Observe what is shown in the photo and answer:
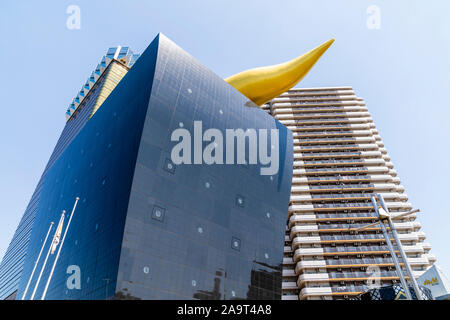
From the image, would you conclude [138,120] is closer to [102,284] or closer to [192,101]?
[192,101]

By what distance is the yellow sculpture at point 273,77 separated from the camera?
27.4 metres

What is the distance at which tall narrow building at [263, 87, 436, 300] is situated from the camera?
47.1m

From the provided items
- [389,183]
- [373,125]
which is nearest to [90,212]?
[389,183]

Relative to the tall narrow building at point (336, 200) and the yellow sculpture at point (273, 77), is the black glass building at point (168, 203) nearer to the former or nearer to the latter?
the yellow sculpture at point (273, 77)

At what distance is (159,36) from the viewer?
23.0 m
